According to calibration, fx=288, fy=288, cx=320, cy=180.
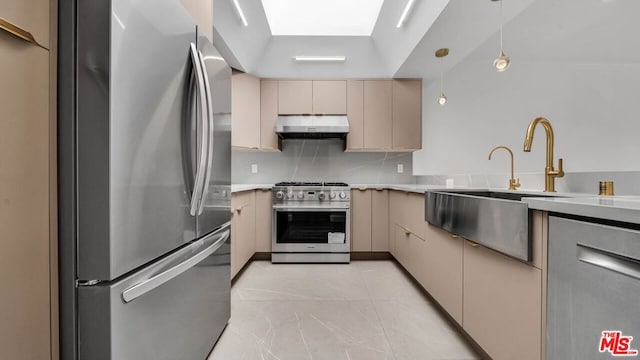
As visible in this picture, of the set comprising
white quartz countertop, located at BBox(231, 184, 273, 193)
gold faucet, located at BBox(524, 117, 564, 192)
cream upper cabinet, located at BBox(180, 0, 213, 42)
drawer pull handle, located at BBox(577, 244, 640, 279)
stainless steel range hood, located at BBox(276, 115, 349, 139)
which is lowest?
drawer pull handle, located at BBox(577, 244, 640, 279)

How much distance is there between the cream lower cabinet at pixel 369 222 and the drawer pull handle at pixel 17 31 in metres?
2.85

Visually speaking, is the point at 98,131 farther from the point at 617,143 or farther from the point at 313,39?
the point at 313,39

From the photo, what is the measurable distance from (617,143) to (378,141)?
220cm

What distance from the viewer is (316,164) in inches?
149

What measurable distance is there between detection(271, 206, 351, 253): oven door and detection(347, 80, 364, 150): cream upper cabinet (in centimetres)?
89

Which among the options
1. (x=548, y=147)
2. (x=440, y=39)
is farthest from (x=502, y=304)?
(x=440, y=39)

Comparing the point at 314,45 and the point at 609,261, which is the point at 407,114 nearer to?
the point at 314,45

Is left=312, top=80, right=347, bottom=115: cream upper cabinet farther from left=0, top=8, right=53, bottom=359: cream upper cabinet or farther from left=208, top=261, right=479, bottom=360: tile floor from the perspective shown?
left=0, top=8, right=53, bottom=359: cream upper cabinet

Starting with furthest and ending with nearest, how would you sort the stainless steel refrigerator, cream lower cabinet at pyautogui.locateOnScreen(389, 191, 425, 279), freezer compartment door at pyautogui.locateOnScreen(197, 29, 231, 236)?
cream lower cabinet at pyautogui.locateOnScreen(389, 191, 425, 279), freezer compartment door at pyautogui.locateOnScreen(197, 29, 231, 236), the stainless steel refrigerator

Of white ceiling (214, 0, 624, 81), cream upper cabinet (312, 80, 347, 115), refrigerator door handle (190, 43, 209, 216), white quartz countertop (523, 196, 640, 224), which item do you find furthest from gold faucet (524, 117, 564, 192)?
cream upper cabinet (312, 80, 347, 115)

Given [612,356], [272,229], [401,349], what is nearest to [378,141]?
[272,229]

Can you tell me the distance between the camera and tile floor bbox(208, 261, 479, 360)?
61.2 inches

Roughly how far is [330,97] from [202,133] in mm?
2552

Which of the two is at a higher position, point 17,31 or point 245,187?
point 17,31
